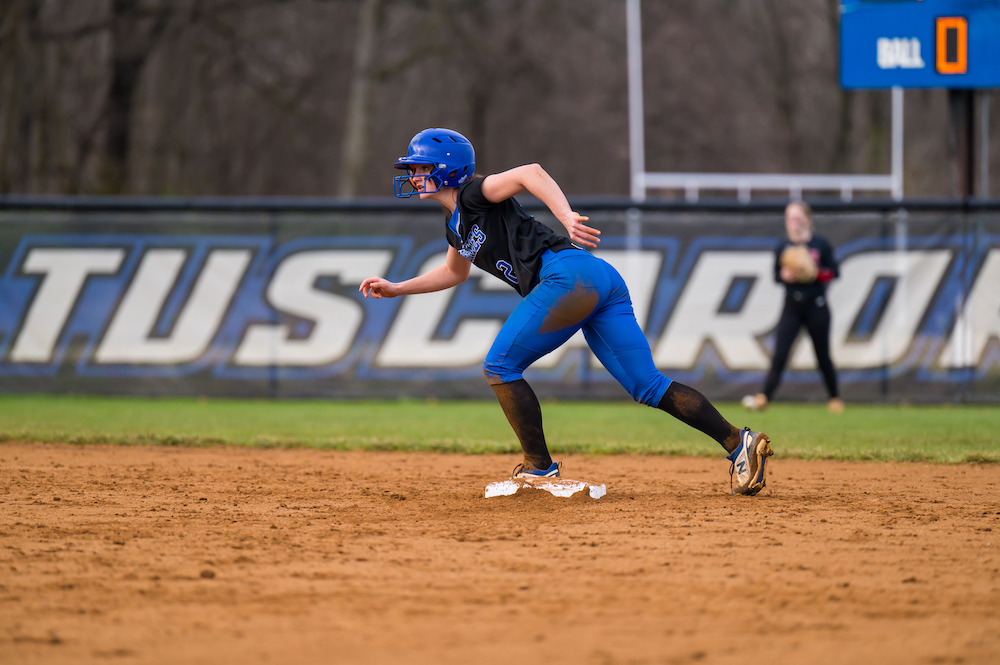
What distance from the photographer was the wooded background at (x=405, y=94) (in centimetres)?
2189

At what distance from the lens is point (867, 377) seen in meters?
10.6

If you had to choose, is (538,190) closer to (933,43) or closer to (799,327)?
(799,327)

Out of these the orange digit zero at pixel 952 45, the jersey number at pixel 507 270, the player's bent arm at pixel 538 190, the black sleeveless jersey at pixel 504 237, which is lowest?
the jersey number at pixel 507 270

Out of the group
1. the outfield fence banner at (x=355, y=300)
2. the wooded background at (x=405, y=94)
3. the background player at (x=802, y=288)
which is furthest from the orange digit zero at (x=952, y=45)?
the wooded background at (x=405, y=94)

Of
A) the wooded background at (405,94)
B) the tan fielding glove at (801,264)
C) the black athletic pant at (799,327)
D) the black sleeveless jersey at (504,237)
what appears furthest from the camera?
the wooded background at (405,94)

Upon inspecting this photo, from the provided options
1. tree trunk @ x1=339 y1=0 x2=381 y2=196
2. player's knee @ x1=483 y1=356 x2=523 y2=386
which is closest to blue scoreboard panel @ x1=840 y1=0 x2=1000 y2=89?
player's knee @ x1=483 y1=356 x2=523 y2=386

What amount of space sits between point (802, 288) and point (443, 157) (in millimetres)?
5651

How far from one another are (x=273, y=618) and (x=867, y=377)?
29.3 feet

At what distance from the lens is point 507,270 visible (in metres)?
5.23

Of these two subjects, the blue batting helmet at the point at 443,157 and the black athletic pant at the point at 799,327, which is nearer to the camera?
the blue batting helmet at the point at 443,157

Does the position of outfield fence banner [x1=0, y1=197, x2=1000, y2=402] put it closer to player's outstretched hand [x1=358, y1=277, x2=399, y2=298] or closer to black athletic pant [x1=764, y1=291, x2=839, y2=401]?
black athletic pant [x1=764, y1=291, x2=839, y2=401]

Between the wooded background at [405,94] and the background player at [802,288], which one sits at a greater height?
the wooded background at [405,94]

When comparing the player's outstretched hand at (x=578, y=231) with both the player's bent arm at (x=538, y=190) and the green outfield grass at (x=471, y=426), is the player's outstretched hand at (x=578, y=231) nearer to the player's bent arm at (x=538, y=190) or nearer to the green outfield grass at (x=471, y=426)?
the player's bent arm at (x=538, y=190)

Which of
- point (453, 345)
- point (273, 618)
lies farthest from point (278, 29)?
point (273, 618)
